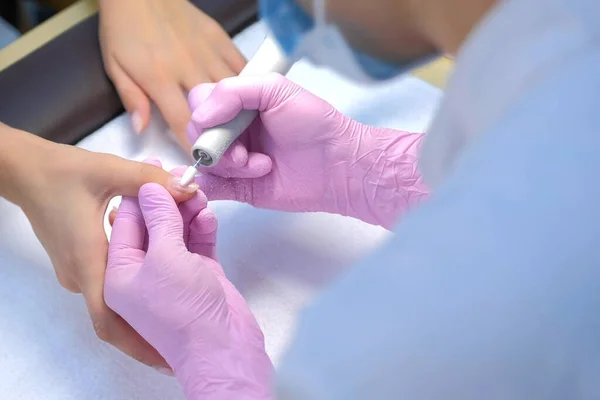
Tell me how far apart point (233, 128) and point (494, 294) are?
47 cm

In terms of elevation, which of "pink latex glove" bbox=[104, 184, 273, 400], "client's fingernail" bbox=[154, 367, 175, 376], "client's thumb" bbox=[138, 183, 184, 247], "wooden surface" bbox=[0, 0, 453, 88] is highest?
"wooden surface" bbox=[0, 0, 453, 88]

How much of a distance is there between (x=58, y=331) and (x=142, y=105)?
12.0 inches

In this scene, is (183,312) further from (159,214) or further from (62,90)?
(62,90)

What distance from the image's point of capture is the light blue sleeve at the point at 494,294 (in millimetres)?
263

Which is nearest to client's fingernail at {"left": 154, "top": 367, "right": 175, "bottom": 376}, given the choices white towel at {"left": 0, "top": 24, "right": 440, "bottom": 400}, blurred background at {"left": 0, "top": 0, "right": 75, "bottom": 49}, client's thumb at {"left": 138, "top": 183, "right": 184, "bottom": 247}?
white towel at {"left": 0, "top": 24, "right": 440, "bottom": 400}

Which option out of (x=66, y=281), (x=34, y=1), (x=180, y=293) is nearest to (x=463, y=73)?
(x=180, y=293)

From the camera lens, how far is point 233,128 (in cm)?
69

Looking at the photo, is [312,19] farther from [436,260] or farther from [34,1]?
[34,1]

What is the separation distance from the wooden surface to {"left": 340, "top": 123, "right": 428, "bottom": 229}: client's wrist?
0.23 m

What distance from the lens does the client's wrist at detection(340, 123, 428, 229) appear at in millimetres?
720

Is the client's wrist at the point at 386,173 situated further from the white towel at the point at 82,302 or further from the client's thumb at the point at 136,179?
the client's thumb at the point at 136,179

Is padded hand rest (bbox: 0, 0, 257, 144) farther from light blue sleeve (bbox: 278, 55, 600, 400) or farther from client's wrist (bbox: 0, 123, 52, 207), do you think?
light blue sleeve (bbox: 278, 55, 600, 400)

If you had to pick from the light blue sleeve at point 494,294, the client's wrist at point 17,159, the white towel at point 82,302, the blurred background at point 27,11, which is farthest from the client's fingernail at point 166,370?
the blurred background at point 27,11

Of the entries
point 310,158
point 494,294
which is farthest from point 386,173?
point 494,294
